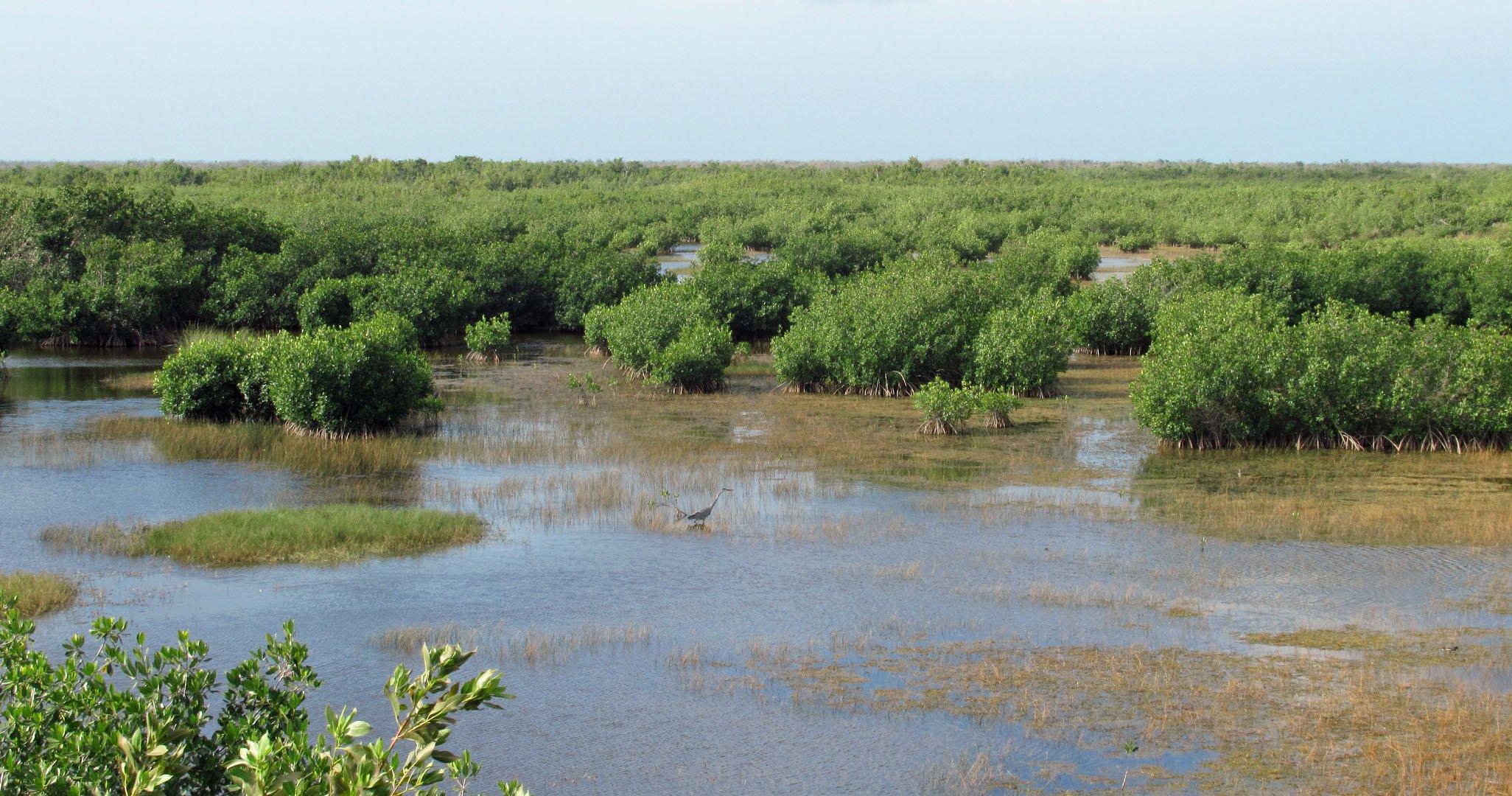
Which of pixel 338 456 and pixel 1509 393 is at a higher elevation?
pixel 1509 393

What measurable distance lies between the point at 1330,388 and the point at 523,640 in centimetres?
1769

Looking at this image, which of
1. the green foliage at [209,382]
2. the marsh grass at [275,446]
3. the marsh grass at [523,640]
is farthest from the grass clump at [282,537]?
the green foliage at [209,382]

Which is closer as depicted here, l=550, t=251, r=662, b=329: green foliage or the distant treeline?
the distant treeline

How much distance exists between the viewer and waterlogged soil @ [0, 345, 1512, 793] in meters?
12.5

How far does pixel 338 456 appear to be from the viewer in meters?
25.4

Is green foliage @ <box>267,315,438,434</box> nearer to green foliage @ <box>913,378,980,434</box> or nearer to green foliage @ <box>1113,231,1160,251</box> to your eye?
green foliage @ <box>913,378,980,434</box>

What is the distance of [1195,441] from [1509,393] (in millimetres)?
5830

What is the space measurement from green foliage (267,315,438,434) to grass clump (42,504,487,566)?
6.05 m

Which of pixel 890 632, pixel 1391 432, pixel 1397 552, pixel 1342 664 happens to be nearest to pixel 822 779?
pixel 890 632

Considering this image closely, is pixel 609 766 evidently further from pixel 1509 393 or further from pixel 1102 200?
pixel 1102 200

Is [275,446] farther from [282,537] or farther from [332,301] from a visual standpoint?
[332,301]

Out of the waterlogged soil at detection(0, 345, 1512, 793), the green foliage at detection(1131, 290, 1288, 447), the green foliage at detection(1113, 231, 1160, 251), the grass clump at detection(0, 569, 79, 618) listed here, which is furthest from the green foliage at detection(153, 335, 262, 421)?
the green foliage at detection(1113, 231, 1160, 251)

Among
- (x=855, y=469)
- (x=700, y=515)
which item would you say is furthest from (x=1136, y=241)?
(x=700, y=515)

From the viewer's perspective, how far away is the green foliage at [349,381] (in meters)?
26.4
